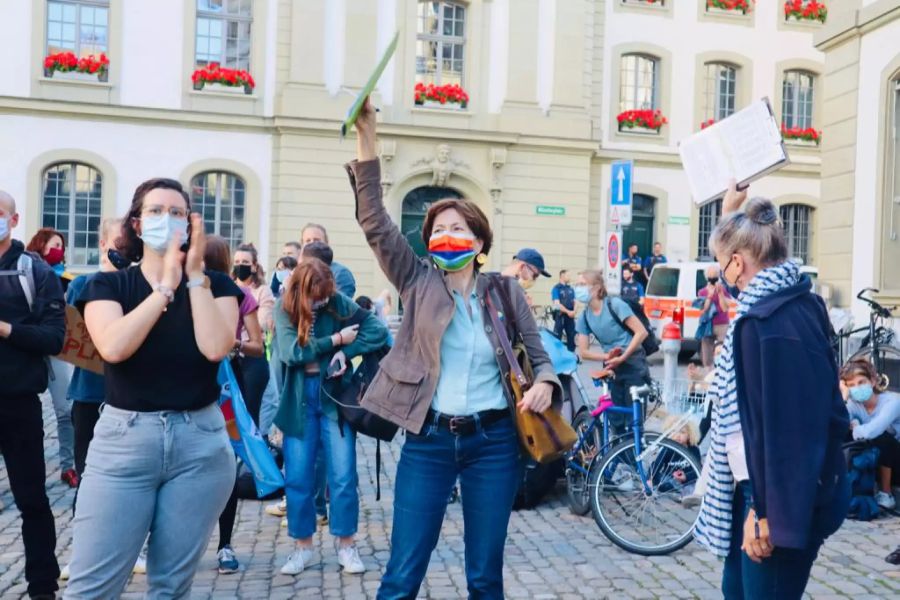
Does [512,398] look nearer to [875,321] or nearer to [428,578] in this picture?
[428,578]

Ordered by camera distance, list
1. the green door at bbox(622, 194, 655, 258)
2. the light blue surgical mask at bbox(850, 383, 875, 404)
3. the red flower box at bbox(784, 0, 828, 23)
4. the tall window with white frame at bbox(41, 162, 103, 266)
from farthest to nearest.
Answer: the red flower box at bbox(784, 0, 828, 23), the green door at bbox(622, 194, 655, 258), the tall window with white frame at bbox(41, 162, 103, 266), the light blue surgical mask at bbox(850, 383, 875, 404)

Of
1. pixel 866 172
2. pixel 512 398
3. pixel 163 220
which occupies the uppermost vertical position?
pixel 866 172

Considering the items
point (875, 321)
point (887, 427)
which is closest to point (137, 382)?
point (887, 427)

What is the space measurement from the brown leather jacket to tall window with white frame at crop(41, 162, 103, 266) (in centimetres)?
2042

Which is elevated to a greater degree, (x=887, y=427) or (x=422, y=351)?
(x=422, y=351)

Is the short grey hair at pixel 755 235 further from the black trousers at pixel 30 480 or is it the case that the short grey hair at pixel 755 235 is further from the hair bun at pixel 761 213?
the black trousers at pixel 30 480

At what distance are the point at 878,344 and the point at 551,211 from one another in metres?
14.6

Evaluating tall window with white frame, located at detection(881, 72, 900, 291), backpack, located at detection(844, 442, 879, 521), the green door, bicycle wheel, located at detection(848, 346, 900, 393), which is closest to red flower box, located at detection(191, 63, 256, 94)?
the green door

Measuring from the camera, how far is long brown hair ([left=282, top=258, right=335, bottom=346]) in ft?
19.5

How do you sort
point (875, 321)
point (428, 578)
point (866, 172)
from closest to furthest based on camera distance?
1. point (428, 578)
2. point (875, 321)
3. point (866, 172)

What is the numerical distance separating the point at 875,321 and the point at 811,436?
9.04 metres

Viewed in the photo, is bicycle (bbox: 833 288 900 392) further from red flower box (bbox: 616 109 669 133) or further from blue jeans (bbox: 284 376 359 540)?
red flower box (bbox: 616 109 669 133)

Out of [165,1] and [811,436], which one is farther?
[165,1]

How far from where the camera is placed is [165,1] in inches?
904
